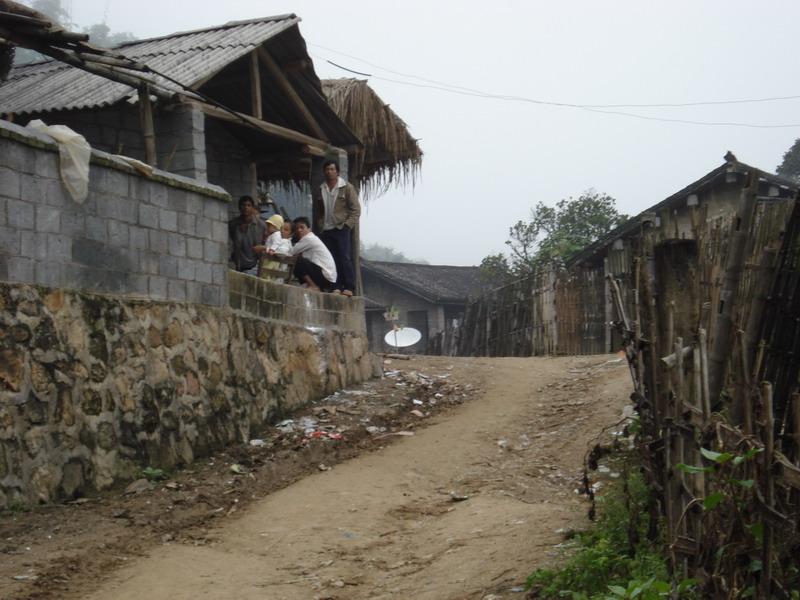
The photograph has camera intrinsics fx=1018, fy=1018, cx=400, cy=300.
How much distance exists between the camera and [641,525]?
485cm

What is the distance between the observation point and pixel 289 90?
1220 cm

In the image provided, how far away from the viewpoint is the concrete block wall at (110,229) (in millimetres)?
6895

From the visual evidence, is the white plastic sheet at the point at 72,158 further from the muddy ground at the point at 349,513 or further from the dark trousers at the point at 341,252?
the dark trousers at the point at 341,252

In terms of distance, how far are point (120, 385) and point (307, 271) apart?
4.10 m

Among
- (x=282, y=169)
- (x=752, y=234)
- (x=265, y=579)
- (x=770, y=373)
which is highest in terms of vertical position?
(x=282, y=169)

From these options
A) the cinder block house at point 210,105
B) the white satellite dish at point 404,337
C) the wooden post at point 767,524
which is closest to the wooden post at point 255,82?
the cinder block house at point 210,105

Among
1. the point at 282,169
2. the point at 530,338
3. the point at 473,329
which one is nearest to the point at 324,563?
the point at 282,169

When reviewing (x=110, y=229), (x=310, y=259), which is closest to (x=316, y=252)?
(x=310, y=259)

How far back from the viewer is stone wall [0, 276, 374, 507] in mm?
6695

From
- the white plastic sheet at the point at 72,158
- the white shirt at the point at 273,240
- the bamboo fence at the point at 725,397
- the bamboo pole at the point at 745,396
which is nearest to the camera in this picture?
the bamboo fence at the point at 725,397

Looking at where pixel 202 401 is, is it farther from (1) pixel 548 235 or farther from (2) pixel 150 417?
(1) pixel 548 235

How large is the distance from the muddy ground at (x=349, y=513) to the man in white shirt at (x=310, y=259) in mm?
1542

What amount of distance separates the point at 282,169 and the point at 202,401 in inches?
222

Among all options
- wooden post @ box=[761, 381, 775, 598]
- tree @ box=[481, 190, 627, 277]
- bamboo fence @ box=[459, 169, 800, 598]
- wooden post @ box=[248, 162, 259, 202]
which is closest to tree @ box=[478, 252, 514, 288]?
tree @ box=[481, 190, 627, 277]
